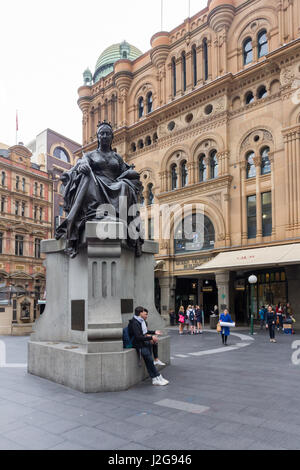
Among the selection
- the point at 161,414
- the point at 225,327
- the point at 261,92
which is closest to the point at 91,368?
the point at 161,414

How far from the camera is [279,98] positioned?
88.8ft

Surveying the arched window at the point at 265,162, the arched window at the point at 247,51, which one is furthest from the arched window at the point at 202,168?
the arched window at the point at 247,51

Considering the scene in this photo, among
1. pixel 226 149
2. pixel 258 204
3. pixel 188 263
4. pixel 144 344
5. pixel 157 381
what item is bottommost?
pixel 157 381

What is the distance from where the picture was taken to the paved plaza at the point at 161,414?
4.56 metres

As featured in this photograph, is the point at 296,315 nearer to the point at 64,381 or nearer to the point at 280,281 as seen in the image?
the point at 280,281

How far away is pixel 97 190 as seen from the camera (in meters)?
8.16

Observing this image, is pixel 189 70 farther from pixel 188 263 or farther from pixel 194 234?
pixel 188 263

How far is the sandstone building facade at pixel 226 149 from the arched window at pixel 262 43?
0.25 ft

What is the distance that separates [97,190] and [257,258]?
1860 cm

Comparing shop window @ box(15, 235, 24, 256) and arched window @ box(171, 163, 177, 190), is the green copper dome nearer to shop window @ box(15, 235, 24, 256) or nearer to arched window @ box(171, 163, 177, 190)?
arched window @ box(171, 163, 177, 190)

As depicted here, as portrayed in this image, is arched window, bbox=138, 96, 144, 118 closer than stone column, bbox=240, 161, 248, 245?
No

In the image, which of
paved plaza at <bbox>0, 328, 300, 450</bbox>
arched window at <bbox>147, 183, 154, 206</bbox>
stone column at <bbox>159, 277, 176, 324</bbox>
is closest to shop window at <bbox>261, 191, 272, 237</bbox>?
stone column at <bbox>159, 277, 176, 324</bbox>

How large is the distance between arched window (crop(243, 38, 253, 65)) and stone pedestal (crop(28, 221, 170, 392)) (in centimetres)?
2630

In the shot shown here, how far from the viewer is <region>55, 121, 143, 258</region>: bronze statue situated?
8016 millimetres
